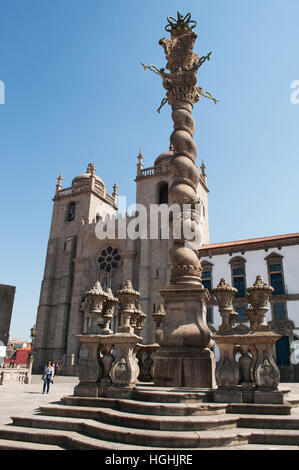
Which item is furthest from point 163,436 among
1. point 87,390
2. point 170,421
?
point 87,390

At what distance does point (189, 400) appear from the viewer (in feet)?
19.0

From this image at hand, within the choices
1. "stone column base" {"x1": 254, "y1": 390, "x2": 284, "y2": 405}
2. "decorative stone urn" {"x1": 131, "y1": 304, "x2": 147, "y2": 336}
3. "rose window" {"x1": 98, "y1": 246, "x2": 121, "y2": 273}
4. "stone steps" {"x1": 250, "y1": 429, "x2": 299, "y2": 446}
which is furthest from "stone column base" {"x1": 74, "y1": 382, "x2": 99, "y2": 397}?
"rose window" {"x1": 98, "y1": 246, "x2": 121, "y2": 273}

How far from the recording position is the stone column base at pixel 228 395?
5910 millimetres

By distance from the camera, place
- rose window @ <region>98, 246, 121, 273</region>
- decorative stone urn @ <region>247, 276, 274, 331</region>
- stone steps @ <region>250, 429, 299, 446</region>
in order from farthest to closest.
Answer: rose window @ <region>98, 246, 121, 273</region> < decorative stone urn @ <region>247, 276, 274, 331</region> < stone steps @ <region>250, 429, 299, 446</region>

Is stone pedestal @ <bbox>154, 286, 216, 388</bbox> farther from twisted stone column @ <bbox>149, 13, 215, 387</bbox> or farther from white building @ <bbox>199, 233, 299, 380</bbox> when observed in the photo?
white building @ <bbox>199, 233, 299, 380</bbox>

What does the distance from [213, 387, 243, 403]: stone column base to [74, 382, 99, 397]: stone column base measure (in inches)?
93.9

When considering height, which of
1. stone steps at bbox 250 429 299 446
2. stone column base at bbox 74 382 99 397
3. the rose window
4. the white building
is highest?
the rose window

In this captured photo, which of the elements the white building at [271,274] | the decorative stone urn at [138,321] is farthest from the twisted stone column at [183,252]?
the white building at [271,274]

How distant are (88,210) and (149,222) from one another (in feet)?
30.2

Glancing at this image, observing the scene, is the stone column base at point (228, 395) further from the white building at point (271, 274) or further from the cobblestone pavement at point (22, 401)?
the white building at point (271, 274)

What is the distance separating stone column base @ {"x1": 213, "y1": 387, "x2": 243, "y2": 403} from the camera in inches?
233

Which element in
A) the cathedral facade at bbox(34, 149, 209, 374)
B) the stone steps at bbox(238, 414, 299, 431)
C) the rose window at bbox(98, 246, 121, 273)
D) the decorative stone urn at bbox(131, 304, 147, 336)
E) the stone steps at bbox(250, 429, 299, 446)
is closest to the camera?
the stone steps at bbox(250, 429, 299, 446)

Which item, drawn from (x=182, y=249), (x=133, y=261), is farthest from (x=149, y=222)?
(x=182, y=249)

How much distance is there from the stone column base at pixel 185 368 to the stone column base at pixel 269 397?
141cm
